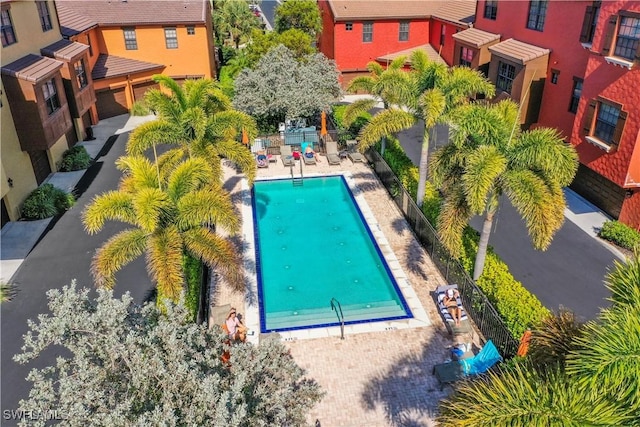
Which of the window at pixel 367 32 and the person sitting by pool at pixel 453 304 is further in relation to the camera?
the window at pixel 367 32

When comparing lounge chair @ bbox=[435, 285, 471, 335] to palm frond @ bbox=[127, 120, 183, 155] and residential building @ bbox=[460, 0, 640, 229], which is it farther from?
palm frond @ bbox=[127, 120, 183, 155]

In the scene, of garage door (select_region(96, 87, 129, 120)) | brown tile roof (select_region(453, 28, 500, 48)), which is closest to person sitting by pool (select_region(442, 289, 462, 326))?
brown tile roof (select_region(453, 28, 500, 48))

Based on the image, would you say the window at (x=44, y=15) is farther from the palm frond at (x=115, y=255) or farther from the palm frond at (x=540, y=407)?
the palm frond at (x=540, y=407)

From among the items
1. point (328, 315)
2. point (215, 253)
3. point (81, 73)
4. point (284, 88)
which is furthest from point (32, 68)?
point (328, 315)

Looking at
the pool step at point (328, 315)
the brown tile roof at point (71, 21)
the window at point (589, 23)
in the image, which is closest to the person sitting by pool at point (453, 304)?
the pool step at point (328, 315)

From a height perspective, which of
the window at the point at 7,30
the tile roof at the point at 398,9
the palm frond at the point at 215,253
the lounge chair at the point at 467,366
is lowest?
the lounge chair at the point at 467,366
